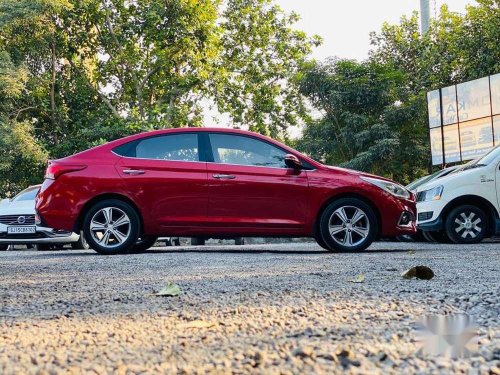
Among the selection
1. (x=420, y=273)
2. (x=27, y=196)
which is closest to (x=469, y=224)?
(x=420, y=273)

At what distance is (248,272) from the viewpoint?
210 inches

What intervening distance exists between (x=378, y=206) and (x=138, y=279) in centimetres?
411

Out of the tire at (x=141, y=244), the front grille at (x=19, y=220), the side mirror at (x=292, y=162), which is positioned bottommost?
the tire at (x=141, y=244)

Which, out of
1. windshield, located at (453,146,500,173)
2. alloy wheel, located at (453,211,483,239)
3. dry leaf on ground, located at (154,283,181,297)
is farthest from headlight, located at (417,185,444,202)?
dry leaf on ground, located at (154,283,181,297)

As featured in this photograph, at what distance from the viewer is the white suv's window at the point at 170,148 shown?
8.43 m

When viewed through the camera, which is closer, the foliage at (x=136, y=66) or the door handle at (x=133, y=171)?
the door handle at (x=133, y=171)

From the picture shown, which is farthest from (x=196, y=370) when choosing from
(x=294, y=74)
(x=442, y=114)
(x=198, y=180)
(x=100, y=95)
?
(x=294, y=74)

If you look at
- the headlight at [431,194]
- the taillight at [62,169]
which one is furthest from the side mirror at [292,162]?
the headlight at [431,194]

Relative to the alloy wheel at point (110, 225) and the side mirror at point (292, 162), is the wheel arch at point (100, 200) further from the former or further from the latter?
the side mirror at point (292, 162)

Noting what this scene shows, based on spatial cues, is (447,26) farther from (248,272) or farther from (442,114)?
(248,272)

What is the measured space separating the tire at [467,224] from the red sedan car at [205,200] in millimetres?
2883

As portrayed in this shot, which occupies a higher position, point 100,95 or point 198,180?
point 100,95

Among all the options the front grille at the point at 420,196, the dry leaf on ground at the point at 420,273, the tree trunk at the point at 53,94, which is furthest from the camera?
the tree trunk at the point at 53,94

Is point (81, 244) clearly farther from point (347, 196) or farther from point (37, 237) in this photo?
point (347, 196)
